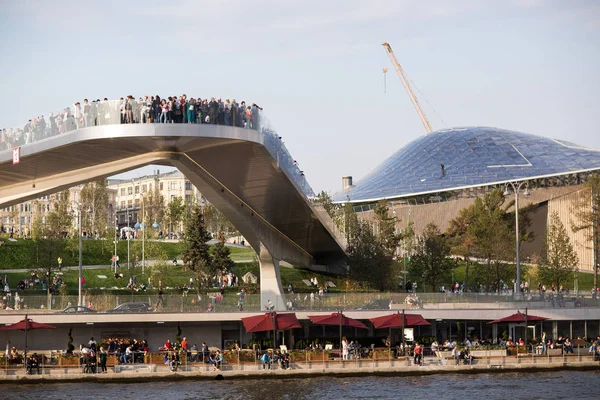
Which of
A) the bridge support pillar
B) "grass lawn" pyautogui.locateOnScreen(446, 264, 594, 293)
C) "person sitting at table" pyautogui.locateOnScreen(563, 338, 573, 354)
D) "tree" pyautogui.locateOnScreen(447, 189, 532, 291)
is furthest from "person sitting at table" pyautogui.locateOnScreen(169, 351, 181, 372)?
"grass lawn" pyautogui.locateOnScreen(446, 264, 594, 293)

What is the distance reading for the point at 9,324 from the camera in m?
48.7

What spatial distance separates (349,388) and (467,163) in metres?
81.2

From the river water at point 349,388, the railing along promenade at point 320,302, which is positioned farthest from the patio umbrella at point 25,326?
the river water at point 349,388

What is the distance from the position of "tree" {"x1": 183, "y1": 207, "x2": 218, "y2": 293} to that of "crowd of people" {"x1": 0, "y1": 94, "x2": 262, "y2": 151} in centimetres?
3082

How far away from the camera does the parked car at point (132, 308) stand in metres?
49.3

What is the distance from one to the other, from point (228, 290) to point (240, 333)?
21441 millimetres

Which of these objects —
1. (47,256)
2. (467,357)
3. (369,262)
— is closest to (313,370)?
(467,357)

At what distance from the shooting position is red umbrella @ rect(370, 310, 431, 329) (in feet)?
158

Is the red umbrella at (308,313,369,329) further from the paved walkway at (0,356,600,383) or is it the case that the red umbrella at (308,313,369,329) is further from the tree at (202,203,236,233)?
the tree at (202,203,236,233)

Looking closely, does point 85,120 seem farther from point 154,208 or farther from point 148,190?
point 148,190

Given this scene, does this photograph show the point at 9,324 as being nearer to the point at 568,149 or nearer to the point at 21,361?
the point at 21,361

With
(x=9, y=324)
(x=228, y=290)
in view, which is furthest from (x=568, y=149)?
(x=9, y=324)

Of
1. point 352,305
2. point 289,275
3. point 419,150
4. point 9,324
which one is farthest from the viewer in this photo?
point 419,150

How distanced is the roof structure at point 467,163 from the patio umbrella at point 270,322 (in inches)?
2404
